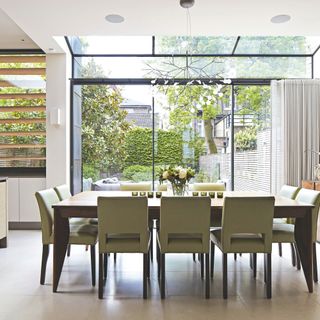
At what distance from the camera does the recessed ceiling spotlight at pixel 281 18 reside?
441cm

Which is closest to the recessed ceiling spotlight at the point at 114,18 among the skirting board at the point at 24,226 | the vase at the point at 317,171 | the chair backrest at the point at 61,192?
the chair backrest at the point at 61,192

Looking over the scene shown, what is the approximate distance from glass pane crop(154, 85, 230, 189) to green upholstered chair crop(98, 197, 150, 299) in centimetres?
302

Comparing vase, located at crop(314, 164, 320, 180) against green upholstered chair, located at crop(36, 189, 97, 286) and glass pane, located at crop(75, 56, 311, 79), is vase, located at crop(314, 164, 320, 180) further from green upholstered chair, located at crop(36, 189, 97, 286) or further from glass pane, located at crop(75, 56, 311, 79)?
green upholstered chair, located at crop(36, 189, 97, 286)

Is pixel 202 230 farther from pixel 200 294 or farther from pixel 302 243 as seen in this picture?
pixel 302 243

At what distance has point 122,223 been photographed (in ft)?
10.3

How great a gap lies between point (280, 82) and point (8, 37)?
4.56 metres

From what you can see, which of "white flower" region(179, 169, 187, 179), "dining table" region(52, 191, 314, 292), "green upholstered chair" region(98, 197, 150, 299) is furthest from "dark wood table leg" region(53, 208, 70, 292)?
"white flower" region(179, 169, 187, 179)

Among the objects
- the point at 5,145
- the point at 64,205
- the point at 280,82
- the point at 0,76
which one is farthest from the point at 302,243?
the point at 0,76

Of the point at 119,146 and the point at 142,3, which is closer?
A: the point at 142,3

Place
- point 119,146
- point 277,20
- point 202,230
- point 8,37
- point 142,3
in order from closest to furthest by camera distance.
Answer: point 202,230, point 142,3, point 277,20, point 8,37, point 119,146

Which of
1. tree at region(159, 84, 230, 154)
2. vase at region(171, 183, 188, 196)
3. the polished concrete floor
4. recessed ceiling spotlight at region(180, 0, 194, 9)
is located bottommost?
the polished concrete floor

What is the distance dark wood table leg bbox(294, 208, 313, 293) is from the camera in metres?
3.34

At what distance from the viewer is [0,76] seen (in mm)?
6281

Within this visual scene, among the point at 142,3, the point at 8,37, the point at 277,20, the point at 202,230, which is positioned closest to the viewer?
the point at 202,230
